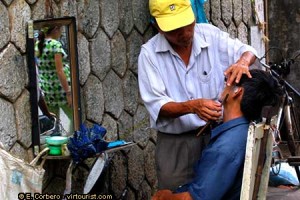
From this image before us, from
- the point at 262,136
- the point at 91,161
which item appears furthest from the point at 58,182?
the point at 262,136

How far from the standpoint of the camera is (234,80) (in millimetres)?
3523

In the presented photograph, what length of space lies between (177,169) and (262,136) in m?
1.17

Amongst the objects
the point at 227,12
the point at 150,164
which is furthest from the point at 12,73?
the point at 227,12

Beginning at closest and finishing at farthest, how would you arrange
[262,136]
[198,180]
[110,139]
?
[262,136], [198,180], [110,139]

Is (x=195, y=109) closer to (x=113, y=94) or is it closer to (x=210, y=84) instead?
(x=210, y=84)

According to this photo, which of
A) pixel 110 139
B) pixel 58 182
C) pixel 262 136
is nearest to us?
pixel 262 136

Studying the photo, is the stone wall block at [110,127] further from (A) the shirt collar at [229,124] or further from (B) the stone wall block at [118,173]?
(A) the shirt collar at [229,124]

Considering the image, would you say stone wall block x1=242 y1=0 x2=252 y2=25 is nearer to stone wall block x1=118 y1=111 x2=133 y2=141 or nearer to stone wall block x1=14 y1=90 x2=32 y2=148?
stone wall block x1=118 y1=111 x2=133 y2=141

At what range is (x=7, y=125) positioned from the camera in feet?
13.5

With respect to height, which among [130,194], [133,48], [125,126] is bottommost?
[130,194]

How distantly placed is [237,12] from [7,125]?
331cm

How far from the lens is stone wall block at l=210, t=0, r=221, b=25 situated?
250 inches

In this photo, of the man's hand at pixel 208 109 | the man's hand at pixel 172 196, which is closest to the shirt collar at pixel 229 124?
the man's hand at pixel 208 109

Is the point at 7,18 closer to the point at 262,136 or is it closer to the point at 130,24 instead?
the point at 130,24
